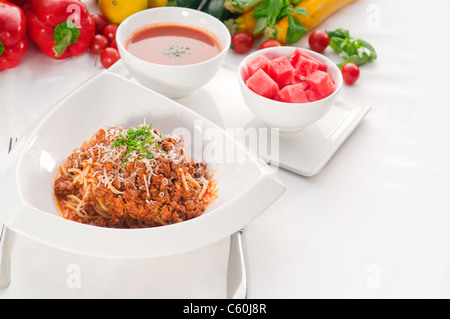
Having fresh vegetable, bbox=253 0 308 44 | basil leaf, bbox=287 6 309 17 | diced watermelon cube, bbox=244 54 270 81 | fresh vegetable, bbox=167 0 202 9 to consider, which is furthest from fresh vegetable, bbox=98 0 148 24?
diced watermelon cube, bbox=244 54 270 81

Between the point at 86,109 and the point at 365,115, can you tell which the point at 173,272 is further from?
the point at 365,115

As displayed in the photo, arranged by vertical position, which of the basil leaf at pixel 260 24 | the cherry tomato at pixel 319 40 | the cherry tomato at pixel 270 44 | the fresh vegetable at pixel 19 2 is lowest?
the cherry tomato at pixel 319 40

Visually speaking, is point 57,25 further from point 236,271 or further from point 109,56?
point 236,271

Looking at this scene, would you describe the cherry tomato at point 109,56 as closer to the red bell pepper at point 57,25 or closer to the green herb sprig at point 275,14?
the red bell pepper at point 57,25

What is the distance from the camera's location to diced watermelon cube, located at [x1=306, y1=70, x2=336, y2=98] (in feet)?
7.01

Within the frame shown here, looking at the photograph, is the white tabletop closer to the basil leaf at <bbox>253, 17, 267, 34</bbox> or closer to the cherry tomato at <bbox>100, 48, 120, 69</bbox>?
the cherry tomato at <bbox>100, 48, 120, 69</bbox>

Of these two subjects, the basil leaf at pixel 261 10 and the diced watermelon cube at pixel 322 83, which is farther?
the basil leaf at pixel 261 10

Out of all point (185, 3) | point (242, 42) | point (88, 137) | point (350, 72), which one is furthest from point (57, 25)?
point (350, 72)

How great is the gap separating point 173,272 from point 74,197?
17.4 inches

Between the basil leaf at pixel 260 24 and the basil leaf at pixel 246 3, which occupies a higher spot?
the basil leaf at pixel 246 3

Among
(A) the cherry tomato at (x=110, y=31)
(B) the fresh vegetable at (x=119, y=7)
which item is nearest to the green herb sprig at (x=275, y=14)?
(B) the fresh vegetable at (x=119, y=7)

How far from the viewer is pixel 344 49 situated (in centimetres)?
280

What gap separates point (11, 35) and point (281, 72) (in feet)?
4.37

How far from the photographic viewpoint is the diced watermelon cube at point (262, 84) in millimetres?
2139
